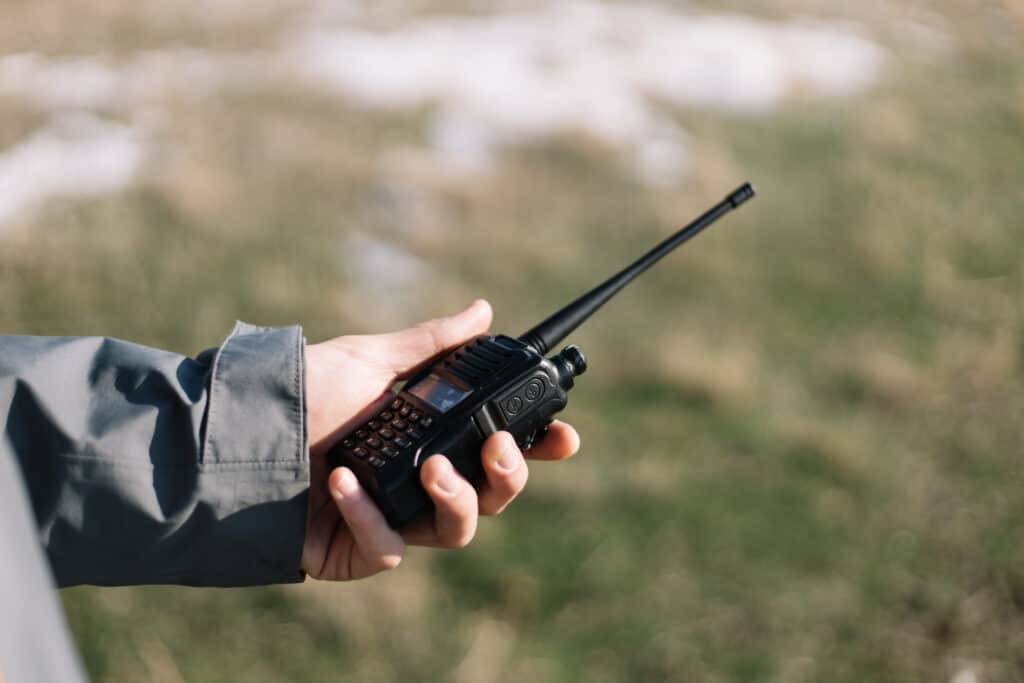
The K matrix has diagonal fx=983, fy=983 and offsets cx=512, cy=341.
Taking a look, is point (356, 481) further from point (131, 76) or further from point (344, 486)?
point (131, 76)

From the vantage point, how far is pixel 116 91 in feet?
21.9

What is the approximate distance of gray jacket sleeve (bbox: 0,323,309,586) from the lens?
1.92 m

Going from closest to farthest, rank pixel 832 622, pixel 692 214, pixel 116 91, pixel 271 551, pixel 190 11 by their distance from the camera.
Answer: pixel 271 551, pixel 832 622, pixel 692 214, pixel 116 91, pixel 190 11

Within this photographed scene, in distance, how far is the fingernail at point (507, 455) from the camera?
1958 millimetres

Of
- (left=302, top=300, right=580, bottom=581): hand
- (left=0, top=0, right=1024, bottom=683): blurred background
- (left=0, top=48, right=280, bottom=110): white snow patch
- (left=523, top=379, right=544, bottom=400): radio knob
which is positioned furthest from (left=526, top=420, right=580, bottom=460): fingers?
(left=0, top=48, right=280, bottom=110): white snow patch

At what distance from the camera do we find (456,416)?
199 cm

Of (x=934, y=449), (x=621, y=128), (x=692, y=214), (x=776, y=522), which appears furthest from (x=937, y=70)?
(x=776, y=522)

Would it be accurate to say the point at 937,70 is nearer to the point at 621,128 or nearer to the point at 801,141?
the point at 801,141

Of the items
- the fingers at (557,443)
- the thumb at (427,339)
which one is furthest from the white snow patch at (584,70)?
the fingers at (557,443)

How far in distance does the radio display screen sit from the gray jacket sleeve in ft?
0.82

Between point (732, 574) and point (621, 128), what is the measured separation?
4.08 meters

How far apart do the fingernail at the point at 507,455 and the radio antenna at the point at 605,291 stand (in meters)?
0.29

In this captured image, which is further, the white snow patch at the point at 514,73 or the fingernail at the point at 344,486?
the white snow patch at the point at 514,73

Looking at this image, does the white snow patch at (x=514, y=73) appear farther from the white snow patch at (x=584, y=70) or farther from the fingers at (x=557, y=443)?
the fingers at (x=557, y=443)
